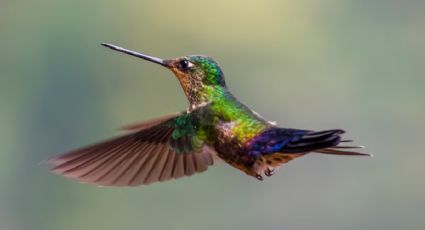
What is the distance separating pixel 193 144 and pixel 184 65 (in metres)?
0.08

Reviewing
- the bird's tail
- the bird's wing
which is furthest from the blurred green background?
the bird's tail

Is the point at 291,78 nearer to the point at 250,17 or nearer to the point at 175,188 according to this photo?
the point at 250,17

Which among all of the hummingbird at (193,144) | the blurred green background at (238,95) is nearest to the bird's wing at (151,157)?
the hummingbird at (193,144)

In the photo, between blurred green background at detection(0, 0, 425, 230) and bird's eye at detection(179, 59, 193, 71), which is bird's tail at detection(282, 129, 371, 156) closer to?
bird's eye at detection(179, 59, 193, 71)

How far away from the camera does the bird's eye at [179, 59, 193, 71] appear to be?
0.74 metres

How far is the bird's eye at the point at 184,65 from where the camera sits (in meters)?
0.74

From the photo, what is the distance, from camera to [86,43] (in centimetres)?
228

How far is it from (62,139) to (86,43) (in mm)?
289

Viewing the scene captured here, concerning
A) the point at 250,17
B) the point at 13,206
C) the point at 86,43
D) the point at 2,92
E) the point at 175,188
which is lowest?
the point at 13,206

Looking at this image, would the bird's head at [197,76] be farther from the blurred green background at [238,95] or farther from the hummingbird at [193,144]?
the blurred green background at [238,95]

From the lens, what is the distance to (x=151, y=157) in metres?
0.80

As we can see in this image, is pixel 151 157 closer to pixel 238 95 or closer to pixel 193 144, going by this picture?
pixel 193 144

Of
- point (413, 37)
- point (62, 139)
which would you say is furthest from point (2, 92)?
point (413, 37)

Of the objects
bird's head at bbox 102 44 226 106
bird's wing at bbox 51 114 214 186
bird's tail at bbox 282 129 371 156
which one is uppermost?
bird's head at bbox 102 44 226 106
